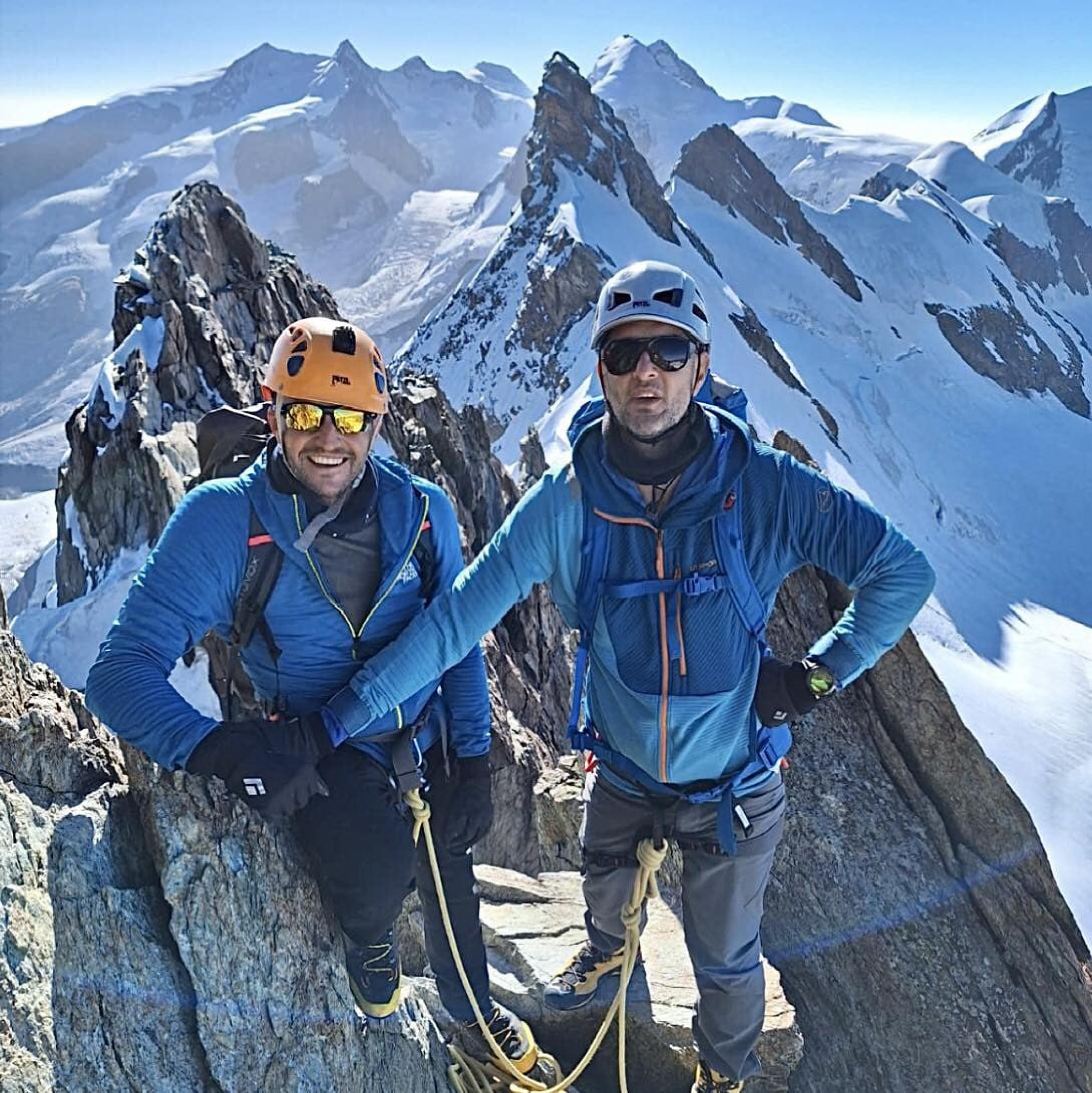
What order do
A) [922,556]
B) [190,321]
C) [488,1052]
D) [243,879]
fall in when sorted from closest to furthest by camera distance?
[922,556] → [243,879] → [488,1052] → [190,321]

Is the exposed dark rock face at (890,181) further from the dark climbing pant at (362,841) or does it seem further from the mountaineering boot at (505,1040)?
the dark climbing pant at (362,841)

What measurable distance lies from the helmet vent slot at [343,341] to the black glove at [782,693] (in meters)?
2.50

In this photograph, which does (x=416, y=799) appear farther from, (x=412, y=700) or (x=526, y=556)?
(x=526, y=556)

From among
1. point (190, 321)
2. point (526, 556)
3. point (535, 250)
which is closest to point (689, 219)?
point (535, 250)

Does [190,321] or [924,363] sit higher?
[190,321]

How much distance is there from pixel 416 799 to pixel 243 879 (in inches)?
34.7

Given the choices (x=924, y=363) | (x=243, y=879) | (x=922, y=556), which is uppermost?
(x=922, y=556)

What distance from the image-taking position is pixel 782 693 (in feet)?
13.2

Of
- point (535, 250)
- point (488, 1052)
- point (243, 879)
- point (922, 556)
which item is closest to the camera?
point (922, 556)

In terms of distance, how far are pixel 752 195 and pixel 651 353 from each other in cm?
10332

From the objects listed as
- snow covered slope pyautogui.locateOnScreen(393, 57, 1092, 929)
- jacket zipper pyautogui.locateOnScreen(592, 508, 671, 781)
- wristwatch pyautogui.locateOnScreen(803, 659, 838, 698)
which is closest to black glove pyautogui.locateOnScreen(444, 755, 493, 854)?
jacket zipper pyautogui.locateOnScreen(592, 508, 671, 781)

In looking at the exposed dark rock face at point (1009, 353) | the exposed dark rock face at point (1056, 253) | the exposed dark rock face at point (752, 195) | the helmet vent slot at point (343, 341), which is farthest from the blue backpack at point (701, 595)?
the exposed dark rock face at point (1056, 253)

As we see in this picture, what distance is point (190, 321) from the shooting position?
669 inches

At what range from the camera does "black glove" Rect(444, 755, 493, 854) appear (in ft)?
14.0
